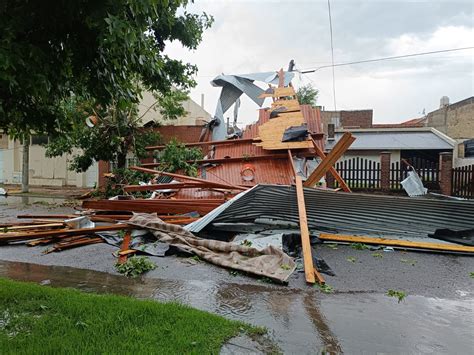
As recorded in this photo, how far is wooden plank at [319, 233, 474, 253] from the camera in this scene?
6234 millimetres

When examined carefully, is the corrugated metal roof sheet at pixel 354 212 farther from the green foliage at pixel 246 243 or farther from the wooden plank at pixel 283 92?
the wooden plank at pixel 283 92

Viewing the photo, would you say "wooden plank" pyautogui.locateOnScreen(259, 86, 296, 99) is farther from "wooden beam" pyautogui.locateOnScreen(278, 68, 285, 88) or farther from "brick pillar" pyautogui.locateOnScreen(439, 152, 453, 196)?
"brick pillar" pyautogui.locateOnScreen(439, 152, 453, 196)

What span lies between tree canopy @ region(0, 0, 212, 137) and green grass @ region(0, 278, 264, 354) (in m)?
1.74

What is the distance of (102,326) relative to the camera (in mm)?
3211

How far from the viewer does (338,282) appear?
4.89 meters

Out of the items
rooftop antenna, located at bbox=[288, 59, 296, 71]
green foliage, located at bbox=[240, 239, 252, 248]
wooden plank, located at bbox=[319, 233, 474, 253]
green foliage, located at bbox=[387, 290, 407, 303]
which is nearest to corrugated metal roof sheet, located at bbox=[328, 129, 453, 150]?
rooftop antenna, located at bbox=[288, 59, 296, 71]

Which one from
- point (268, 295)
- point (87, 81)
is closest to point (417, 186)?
point (268, 295)

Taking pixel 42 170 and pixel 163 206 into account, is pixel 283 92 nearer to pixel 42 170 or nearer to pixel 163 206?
pixel 163 206

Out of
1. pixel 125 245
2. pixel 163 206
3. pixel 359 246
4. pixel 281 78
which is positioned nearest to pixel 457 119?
pixel 281 78

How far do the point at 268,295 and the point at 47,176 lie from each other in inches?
872

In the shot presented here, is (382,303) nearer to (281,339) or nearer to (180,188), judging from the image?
(281,339)

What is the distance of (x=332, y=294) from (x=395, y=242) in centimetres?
262

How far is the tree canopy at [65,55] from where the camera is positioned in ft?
8.59

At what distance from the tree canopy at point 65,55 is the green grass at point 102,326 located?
1.74 meters
